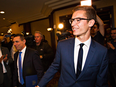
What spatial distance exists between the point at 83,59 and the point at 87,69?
0.12 metres

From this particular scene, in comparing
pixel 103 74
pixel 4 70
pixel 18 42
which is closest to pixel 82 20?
pixel 103 74

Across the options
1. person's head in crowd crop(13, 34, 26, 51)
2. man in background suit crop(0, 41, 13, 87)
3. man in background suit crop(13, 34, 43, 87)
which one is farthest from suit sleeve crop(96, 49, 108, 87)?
man in background suit crop(0, 41, 13, 87)

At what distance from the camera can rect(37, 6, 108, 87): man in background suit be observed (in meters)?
1.04

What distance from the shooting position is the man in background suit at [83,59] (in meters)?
1.04

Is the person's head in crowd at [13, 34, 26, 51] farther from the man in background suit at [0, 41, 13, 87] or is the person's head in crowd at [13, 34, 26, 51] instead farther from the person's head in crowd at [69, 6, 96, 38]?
the person's head in crowd at [69, 6, 96, 38]

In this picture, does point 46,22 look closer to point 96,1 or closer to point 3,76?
point 96,1

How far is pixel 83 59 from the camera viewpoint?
1112mm

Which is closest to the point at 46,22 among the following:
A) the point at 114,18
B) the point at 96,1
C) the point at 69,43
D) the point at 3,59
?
the point at 96,1

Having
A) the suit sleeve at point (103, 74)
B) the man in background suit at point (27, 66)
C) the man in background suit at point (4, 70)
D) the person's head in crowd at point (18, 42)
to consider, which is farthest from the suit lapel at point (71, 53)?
the man in background suit at point (4, 70)

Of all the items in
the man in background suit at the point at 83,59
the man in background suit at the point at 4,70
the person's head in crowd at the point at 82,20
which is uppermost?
the person's head in crowd at the point at 82,20

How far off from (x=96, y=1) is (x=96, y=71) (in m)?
4.62

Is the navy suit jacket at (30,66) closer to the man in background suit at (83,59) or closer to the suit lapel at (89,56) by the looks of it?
the man in background suit at (83,59)

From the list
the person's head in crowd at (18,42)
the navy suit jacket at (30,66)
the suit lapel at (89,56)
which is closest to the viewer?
the suit lapel at (89,56)

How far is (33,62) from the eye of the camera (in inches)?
70.7
